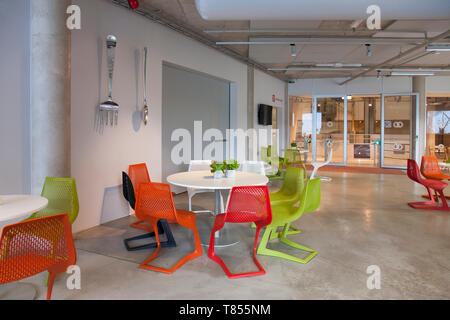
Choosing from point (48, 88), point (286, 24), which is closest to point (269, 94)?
point (286, 24)

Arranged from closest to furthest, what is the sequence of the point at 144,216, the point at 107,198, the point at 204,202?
1. the point at 144,216
2. the point at 107,198
3. the point at 204,202

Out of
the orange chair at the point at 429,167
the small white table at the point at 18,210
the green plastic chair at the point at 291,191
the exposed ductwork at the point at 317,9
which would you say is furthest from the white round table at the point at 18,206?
the orange chair at the point at 429,167

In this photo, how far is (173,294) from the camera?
8.50 feet

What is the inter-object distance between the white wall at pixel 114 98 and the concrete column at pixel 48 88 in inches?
16.7

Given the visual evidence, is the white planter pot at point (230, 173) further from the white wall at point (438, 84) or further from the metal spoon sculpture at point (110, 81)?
the white wall at point (438, 84)

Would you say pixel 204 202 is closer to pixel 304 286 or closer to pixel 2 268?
pixel 304 286

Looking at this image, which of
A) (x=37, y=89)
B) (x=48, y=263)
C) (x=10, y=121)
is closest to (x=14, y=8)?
(x=37, y=89)

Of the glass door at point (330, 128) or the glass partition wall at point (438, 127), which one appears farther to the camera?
the glass door at point (330, 128)

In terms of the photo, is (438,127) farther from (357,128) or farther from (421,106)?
(357,128)

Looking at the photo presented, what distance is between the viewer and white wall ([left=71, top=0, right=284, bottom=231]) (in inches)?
168

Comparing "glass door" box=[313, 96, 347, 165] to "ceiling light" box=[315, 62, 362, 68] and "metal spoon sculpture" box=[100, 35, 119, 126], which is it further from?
"metal spoon sculpture" box=[100, 35, 119, 126]

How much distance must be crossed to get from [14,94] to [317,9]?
3.95 metres

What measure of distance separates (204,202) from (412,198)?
438 centimetres

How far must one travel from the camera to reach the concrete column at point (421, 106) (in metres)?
11.7
